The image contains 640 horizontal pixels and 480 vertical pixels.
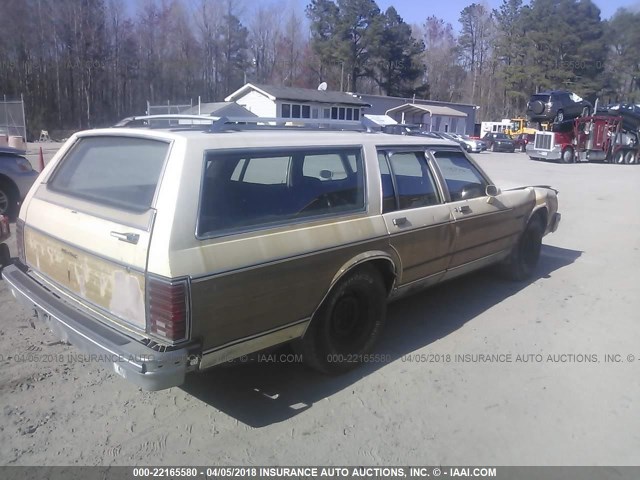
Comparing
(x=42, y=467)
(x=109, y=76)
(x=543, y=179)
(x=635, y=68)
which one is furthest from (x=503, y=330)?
(x=635, y=68)

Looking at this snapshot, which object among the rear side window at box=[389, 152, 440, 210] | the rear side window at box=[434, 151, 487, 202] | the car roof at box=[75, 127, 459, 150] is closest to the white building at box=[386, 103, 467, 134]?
the rear side window at box=[434, 151, 487, 202]

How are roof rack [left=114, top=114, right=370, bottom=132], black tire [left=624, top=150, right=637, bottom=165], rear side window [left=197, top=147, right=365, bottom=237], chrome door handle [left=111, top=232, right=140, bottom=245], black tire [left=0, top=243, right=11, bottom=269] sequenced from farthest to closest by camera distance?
black tire [left=624, top=150, right=637, bottom=165] < black tire [left=0, top=243, right=11, bottom=269] < roof rack [left=114, top=114, right=370, bottom=132] < rear side window [left=197, top=147, right=365, bottom=237] < chrome door handle [left=111, top=232, right=140, bottom=245]

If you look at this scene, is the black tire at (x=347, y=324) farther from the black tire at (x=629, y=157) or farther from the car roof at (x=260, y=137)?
the black tire at (x=629, y=157)

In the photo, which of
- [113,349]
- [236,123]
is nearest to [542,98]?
[236,123]

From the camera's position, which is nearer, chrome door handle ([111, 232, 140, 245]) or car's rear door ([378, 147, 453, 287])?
chrome door handle ([111, 232, 140, 245])

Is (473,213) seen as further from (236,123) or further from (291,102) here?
(291,102)

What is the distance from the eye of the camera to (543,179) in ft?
65.0

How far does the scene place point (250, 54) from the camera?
225ft

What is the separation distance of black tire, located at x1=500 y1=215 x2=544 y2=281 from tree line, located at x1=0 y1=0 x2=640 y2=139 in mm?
52936

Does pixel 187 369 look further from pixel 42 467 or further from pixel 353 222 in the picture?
pixel 353 222

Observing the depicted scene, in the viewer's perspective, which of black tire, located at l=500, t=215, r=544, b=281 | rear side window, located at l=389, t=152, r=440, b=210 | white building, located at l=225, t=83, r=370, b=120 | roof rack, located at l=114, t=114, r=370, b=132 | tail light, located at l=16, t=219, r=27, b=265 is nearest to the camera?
roof rack, located at l=114, t=114, r=370, b=132

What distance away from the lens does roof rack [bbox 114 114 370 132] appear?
343cm

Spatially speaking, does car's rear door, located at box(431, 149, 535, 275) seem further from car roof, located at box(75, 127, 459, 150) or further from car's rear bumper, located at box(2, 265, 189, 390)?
car's rear bumper, located at box(2, 265, 189, 390)

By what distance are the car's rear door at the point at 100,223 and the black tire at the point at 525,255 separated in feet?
13.6
